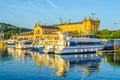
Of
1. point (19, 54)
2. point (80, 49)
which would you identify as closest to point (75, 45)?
point (80, 49)

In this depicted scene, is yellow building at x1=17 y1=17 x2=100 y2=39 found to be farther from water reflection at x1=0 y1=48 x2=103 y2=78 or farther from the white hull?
water reflection at x1=0 y1=48 x2=103 y2=78

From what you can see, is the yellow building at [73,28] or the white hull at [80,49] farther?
the yellow building at [73,28]

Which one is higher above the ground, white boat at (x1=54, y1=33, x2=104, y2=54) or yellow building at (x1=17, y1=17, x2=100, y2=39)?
yellow building at (x1=17, y1=17, x2=100, y2=39)

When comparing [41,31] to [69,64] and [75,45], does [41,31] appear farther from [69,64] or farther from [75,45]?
[69,64]

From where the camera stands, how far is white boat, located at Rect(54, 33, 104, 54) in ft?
251

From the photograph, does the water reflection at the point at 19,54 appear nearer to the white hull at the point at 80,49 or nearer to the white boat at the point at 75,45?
the white boat at the point at 75,45

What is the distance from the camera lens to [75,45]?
78625 millimetres

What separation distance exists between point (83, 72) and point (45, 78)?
7.51 metres

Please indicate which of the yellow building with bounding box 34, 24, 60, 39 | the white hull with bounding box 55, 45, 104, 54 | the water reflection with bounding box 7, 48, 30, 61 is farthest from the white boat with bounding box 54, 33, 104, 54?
the yellow building with bounding box 34, 24, 60, 39

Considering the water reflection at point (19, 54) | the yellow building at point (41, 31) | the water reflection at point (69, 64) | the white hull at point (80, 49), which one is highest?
the yellow building at point (41, 31)

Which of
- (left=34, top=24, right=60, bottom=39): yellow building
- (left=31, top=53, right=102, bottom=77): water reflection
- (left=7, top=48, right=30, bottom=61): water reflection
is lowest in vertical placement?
(left=31, top=53, right=102, bottom=77): water reflection

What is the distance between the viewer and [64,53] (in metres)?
75.9

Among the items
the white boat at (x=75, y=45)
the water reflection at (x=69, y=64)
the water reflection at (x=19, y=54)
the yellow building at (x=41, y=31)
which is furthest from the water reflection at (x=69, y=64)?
the yellow building at (x=41, y=31)

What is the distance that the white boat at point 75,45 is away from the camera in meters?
76.6
